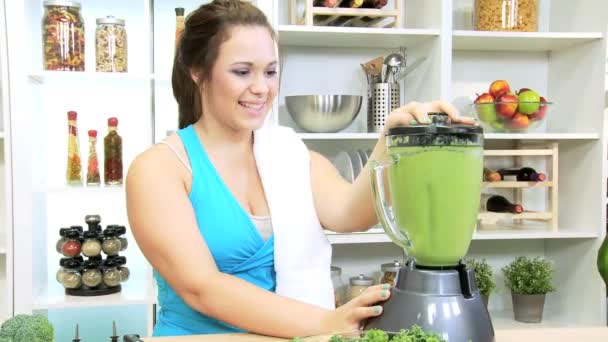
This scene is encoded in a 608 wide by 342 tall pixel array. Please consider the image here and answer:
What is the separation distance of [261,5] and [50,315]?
4.17 feet

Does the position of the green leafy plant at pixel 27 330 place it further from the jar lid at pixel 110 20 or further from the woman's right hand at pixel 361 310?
the jar lid at pixel 110 20

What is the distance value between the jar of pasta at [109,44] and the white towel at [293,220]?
2.70 ft

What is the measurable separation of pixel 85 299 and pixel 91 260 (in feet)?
0.41

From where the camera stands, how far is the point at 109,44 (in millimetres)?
2062

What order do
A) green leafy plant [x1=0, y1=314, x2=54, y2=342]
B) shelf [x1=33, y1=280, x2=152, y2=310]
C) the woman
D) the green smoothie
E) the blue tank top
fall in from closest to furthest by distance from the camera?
1. green leafy plant [x1=0, y1=314, x2=54, y2=342]
2. the green smoothie
3. the woman
4. the blue tank top
5. shelf [x1=33, y1=280, x2=152, y2=310]

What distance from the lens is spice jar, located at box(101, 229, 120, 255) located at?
2.07 m

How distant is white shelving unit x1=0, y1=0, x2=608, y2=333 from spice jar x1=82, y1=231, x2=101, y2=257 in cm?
14

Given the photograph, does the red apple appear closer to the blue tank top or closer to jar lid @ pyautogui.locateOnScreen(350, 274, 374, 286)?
jar lid @ pyautogui.locateOnScreen(350, 274, 374, 286)

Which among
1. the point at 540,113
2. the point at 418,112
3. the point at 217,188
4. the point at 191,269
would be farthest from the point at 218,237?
the point at 540,113

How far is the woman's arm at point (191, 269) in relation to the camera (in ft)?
3.23

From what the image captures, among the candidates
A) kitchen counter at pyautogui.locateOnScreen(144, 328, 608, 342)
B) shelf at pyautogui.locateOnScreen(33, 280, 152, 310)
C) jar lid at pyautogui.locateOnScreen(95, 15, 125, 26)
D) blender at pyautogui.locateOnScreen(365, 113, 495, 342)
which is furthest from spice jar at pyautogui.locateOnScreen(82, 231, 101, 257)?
blender at pyautogui.locateOnScreen(365, 113, 495, 342)

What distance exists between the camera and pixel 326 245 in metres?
1.43

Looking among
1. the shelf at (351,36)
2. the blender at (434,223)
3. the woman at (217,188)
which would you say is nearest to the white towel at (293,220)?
the woman at (217,188)

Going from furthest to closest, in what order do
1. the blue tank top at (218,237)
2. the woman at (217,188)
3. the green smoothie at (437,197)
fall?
the blue tank top at (218,237) → the woman at (217,188) → the green smoothie at (437,197)
